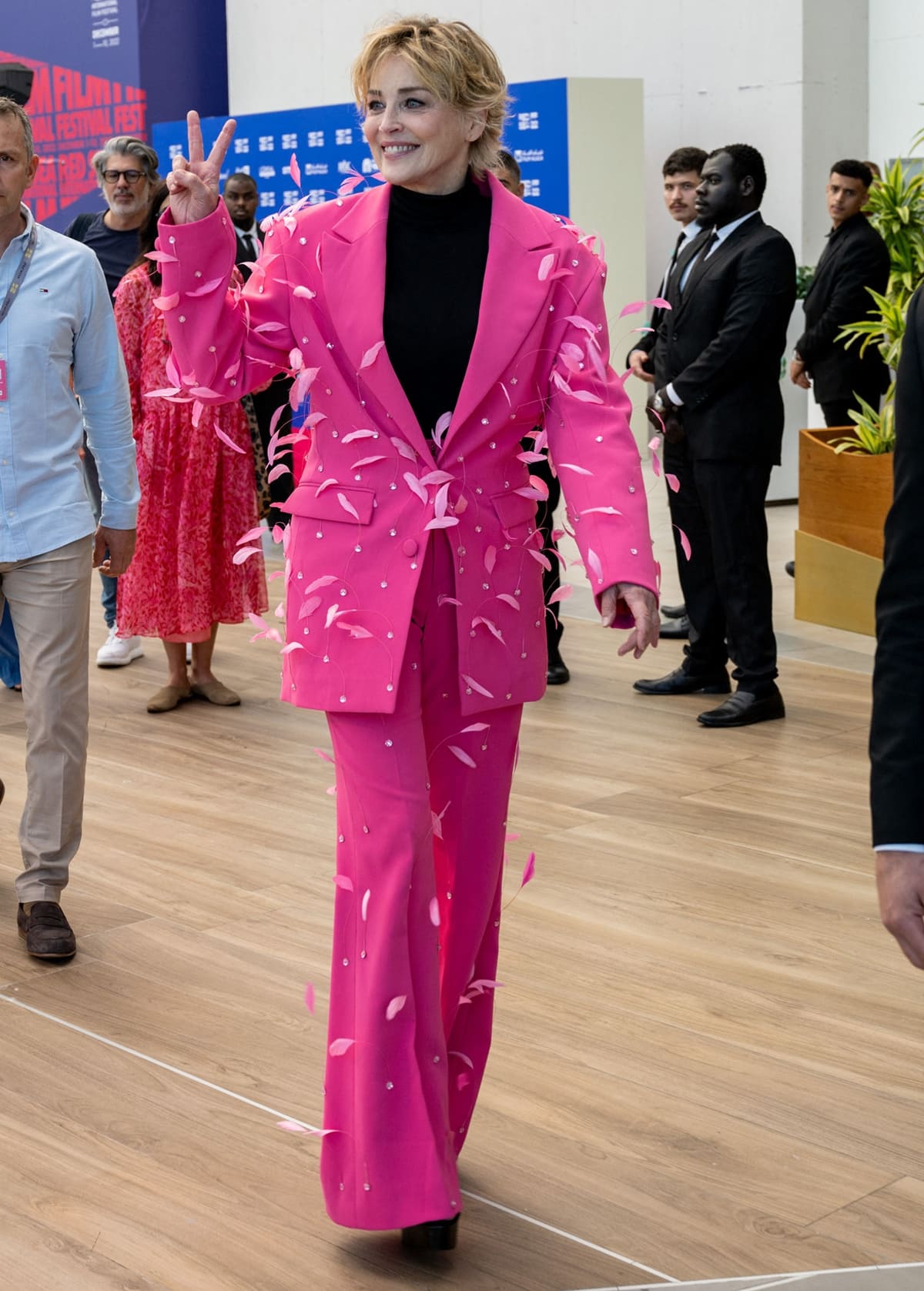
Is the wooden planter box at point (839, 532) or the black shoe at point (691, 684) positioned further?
the wooden planter box at point (839, 532)

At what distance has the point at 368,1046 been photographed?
225 centimetres

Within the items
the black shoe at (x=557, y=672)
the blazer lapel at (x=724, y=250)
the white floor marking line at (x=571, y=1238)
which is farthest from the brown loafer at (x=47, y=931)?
the blazer lapel at (x=724, y=250)

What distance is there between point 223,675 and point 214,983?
306 centimetres

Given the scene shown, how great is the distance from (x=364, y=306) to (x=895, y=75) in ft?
28.6

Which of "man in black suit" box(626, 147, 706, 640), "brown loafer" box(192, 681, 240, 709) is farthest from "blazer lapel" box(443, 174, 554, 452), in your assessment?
"man in black suit" box(626, 147, 706, 640)

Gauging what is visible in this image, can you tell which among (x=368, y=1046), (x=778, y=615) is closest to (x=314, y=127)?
(x=778, y=615)

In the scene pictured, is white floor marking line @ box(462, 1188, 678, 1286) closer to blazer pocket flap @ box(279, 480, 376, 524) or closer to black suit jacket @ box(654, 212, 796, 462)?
blazer pocket flap @ box(279, 480, 376, 524)

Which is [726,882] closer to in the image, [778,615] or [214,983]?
[214,983]

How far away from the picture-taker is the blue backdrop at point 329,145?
1022 cm

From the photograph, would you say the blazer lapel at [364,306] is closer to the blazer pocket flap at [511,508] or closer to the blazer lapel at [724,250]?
the blazer pocket flap at [511,508]

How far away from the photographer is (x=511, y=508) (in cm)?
234

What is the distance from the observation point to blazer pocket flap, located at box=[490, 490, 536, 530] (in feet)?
7.61

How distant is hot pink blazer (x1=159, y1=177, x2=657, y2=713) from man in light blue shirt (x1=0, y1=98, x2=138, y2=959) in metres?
1.25

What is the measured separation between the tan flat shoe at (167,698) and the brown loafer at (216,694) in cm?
5
